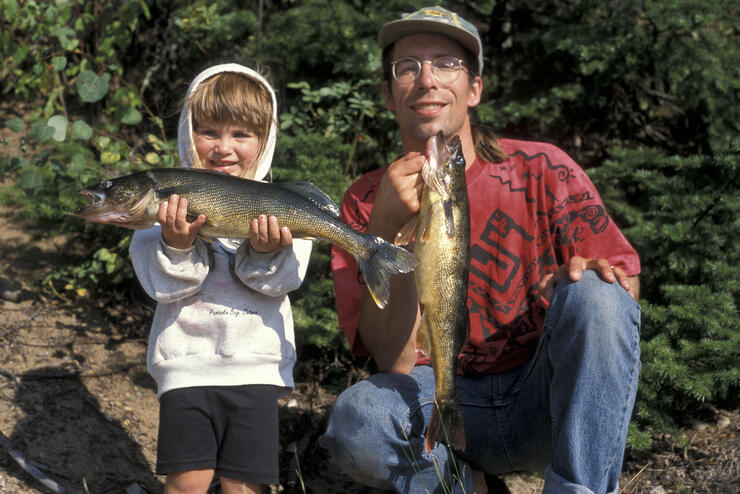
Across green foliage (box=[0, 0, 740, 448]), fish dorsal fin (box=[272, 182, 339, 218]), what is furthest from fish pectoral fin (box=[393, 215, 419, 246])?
green foliage (box=[0, 0, 740, 448])

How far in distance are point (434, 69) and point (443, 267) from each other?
114 centimetres

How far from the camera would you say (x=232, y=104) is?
295 cm

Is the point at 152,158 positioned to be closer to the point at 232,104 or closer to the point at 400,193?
the point at 232,104

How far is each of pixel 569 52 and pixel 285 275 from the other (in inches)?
119

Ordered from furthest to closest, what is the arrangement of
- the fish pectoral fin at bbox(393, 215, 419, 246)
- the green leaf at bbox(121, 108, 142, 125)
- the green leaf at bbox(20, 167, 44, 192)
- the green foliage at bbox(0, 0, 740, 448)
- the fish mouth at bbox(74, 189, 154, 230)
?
the green leaf at bbox(121, 108, 142, 125) → the green leaf at bbox(20, 167, 44, 192) → the green foliage at bbox(0, 0, 740, 448) → the fish pectoral fin at bbox(393, 215, 419, 246) → the fish mouth at bbox(74, 189, 154, 230)

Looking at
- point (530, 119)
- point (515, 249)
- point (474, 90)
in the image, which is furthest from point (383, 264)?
point (530, 119)

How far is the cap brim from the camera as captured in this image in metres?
3.25

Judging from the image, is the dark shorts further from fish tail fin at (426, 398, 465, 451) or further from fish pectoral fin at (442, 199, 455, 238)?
fish pectoral fin at (442, 199, 455, 238)

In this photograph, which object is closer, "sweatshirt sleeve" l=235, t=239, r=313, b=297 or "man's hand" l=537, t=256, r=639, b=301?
"man's hand" l=537, t=256, r=639, b=301

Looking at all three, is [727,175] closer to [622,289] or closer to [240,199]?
[622,289]

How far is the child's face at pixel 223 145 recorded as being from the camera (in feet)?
9.65

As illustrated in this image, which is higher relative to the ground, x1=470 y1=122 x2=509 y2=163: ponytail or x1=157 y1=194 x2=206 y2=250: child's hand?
x1=470 y1=122 x2=509 y2=163: ponytail

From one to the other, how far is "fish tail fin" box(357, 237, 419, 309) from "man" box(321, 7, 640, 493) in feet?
0.82

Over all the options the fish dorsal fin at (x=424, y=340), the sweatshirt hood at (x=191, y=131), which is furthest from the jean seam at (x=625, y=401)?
the sweatshirt hood at (x=191, y=131)
